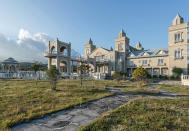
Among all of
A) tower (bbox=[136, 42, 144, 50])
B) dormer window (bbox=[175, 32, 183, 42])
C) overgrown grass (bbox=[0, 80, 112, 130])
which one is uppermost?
tower (bbox=[136, 42, 144, 50])

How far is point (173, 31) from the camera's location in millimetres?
26422

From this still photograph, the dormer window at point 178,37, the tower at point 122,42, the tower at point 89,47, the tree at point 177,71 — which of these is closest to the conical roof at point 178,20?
the dormer window at point 178,37

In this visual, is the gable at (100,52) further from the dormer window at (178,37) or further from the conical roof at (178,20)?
the conical roof at (178,20)

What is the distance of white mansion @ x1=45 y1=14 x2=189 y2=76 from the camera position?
2516cm

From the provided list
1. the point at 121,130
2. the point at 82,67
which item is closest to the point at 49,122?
the point at 121,130

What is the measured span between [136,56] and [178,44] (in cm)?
1136

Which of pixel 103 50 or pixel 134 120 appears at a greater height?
pixel 103 50

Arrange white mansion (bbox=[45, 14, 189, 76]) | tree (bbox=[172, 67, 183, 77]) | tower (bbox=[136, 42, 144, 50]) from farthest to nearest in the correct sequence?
tower (bbox=[136, 42, 144, 50])
white mansion (bbox=[45, 14, 189, 76])
tree (bbox=[172, 67, 183, 77])

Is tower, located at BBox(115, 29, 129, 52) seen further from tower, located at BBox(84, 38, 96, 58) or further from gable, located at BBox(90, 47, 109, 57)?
tower, located at BBox(84, 38, 96, 58)

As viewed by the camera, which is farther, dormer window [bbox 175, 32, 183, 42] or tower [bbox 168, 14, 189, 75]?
dormer window [bbox 175, 32, 183, 42]

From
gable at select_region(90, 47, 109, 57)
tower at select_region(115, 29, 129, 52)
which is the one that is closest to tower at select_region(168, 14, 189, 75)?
tower at select_region(115, 29, 129, 52)

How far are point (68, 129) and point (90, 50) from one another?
42.3m

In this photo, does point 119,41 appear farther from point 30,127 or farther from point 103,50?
point 30,127

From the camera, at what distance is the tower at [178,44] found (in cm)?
2473
